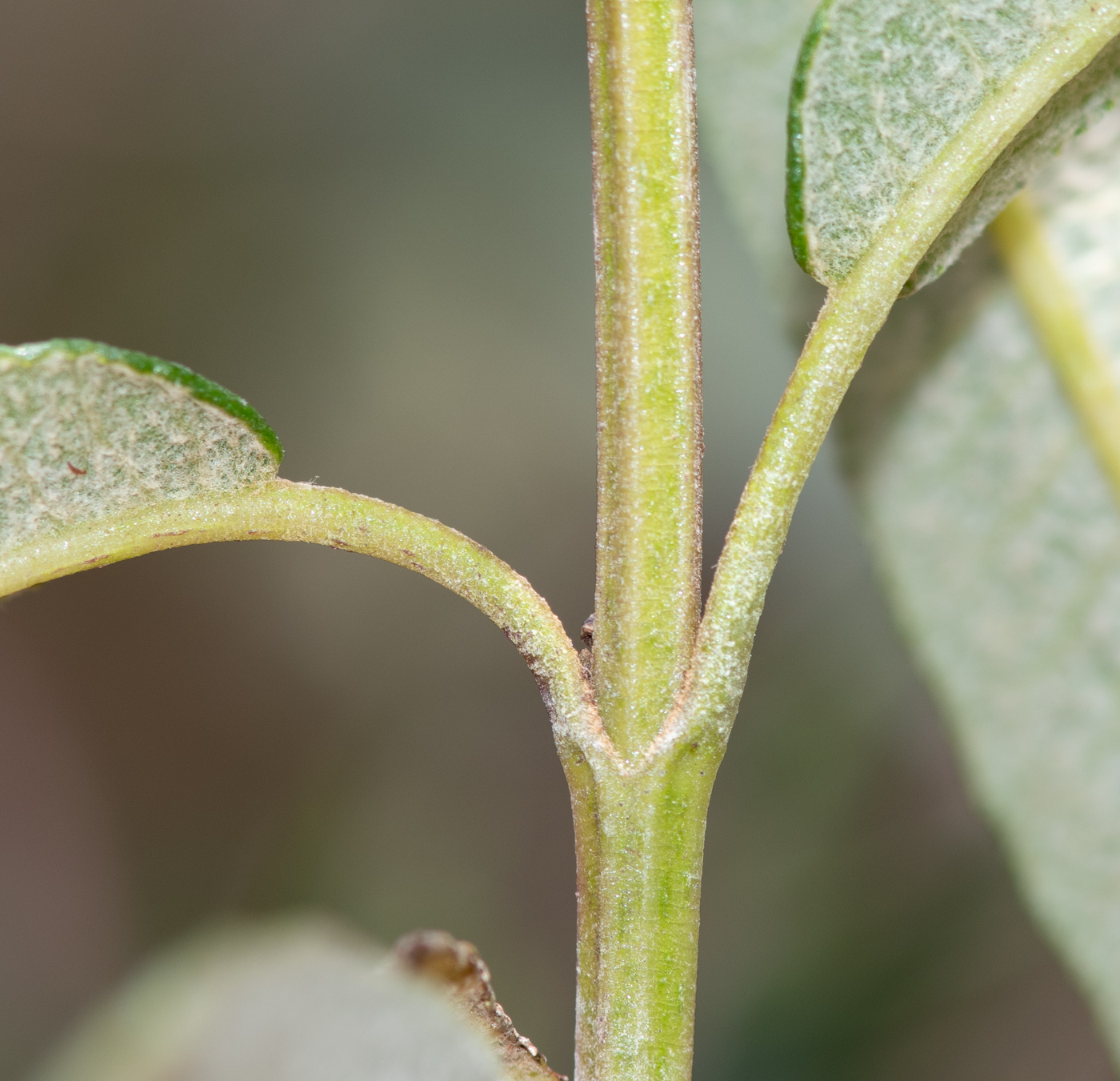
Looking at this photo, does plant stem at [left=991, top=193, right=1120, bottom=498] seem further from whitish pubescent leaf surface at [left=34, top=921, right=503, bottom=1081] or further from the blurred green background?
the blurred green background

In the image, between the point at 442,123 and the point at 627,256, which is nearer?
the point at 627,256

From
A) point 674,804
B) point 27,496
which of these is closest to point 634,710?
point 674,804

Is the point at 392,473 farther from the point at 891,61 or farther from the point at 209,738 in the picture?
the point at 891,61

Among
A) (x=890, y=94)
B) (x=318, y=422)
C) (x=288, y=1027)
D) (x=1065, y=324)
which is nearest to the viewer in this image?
(x=288, y=1027)

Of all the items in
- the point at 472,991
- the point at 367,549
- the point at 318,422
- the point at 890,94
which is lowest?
the point at 318,422

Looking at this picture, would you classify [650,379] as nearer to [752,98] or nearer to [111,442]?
[111,442]

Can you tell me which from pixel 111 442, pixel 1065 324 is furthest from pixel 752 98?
pixel 111 442
